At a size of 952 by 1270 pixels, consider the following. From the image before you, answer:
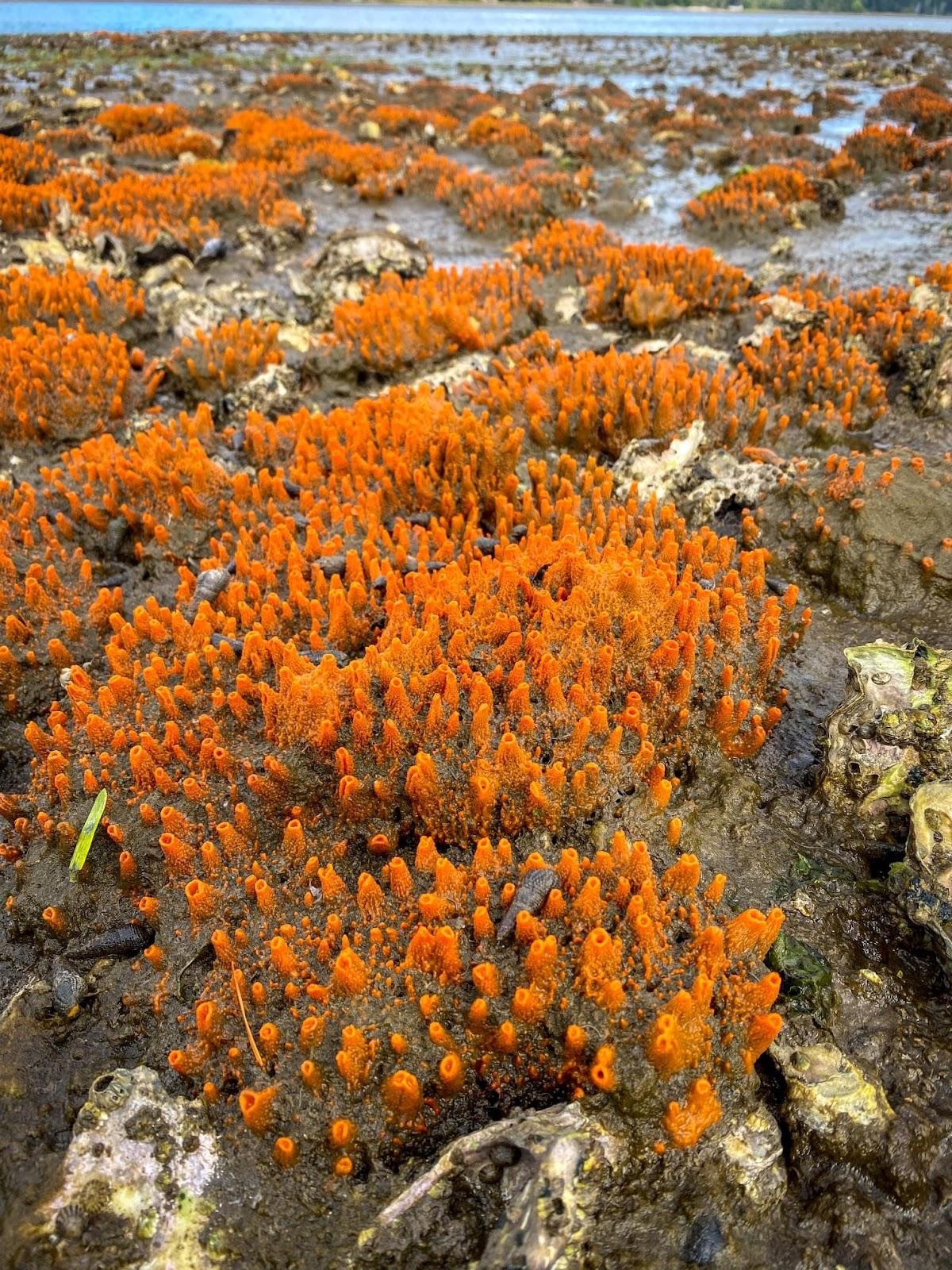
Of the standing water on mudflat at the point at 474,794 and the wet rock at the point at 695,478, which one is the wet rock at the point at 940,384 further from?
the wet rock at the point at 695,478

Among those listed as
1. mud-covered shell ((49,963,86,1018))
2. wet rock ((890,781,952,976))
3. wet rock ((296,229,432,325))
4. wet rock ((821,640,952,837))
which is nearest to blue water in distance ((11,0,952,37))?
wet rock ((296,229,432,325))

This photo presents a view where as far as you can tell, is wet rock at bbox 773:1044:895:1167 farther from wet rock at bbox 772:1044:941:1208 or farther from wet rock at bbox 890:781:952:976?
wet rock at bbox 890:781:952:976

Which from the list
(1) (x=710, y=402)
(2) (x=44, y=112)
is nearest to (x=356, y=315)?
(1) (x=710, y=402)

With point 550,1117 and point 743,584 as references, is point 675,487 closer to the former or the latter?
point 743,584

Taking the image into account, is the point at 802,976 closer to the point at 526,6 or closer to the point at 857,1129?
the point at 857,1129

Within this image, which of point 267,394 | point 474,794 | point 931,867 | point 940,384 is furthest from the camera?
point 267,394

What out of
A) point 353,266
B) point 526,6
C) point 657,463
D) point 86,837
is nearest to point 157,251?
point 353,266
